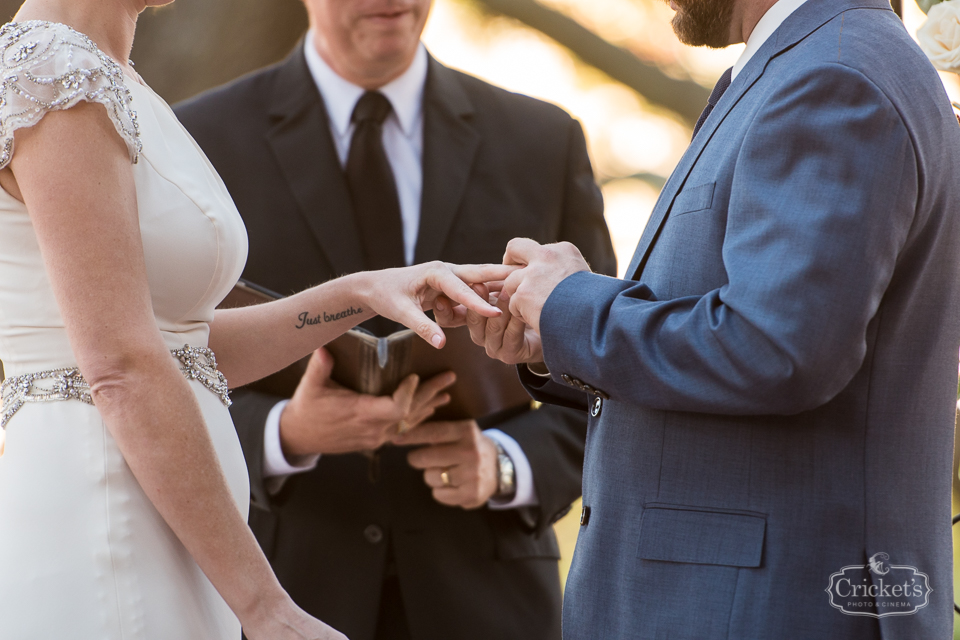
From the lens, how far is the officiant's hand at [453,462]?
2.24 meters

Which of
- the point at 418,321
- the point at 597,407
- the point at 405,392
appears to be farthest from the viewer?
the point at 405,392

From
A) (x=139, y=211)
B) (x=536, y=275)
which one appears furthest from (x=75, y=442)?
(x=536, y=275)

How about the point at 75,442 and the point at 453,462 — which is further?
the point at 453,462

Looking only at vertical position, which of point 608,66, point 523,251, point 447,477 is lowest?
point 447,477

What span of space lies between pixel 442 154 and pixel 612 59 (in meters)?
3.08

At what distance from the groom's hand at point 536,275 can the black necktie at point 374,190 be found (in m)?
0.87

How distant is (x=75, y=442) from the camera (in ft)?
4.23

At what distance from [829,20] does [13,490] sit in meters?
1.33

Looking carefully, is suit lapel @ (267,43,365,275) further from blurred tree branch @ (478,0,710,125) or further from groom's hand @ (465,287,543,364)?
blurred tree branch @ (478,0,710,125)

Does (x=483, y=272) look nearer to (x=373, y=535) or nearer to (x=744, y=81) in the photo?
(x=744, y=81)

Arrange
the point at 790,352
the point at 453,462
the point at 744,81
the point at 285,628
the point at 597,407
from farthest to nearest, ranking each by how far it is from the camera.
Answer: the point at 453,462 < the point at 597,407 < the point at 744,81 < the point at 285,628 < the point at 790,352

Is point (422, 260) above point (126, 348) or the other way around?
the other way around

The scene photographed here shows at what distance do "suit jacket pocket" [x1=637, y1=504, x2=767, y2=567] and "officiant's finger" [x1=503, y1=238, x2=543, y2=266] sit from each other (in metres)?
0.46

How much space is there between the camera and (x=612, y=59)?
5.27m
